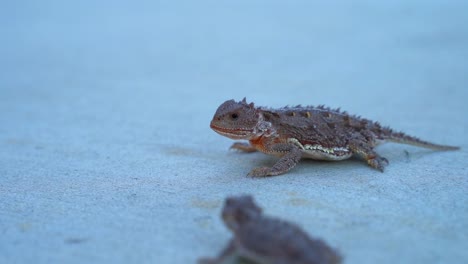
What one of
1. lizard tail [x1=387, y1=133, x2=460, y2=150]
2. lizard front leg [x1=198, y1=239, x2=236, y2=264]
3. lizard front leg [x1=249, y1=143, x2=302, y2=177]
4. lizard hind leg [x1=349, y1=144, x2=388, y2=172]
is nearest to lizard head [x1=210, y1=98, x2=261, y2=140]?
lizard front leg [x1=249, y1=143, x2=302, y2=177]

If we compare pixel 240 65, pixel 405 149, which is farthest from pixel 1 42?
pixel 405 149

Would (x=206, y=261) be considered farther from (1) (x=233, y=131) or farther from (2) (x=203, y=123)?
(2) (x=203, y=123)

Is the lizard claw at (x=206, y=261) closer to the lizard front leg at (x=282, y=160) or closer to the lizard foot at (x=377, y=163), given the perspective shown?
the lizard front leg at (x=282, y=160)

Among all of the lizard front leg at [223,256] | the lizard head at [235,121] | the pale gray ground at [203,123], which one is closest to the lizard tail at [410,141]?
the pale gray ground at [203,123]

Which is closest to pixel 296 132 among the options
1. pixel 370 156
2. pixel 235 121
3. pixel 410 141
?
pixel 235 121

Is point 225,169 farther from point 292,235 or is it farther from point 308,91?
point 308,91

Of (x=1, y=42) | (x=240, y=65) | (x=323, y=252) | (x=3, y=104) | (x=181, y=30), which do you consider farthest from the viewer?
(x=181, y=30)

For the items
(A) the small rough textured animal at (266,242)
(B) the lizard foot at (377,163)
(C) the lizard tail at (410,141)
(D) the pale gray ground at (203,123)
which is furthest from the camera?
(C) the lizard tail at (410,141)

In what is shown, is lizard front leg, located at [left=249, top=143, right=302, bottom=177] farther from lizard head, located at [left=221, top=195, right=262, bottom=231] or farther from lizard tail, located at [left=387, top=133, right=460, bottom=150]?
lizard head, located at [left=221, top=195, right=262, bottom=231]
